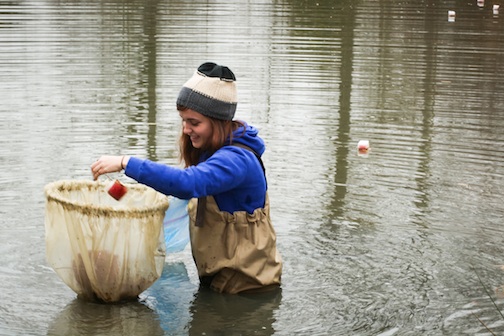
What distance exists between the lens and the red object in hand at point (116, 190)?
5367 mm

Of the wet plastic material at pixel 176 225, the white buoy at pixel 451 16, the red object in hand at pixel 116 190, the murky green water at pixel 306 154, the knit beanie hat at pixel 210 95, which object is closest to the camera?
the knit beanie hat at pixel 210 95

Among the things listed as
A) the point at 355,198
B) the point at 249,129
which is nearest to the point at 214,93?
the point at 249,129

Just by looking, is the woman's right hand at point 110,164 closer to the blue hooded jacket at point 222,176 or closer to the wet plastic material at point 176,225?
the blue hooded jacket at point 222,176

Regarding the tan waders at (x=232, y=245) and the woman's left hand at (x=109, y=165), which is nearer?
the woman's left hand at (x=109, y=165)

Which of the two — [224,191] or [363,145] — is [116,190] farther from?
[363,145]

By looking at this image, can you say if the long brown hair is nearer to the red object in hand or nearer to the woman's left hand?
the red object in hand

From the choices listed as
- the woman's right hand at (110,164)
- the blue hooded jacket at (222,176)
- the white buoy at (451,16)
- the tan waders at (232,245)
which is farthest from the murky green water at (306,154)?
the white buoy at (451,16)

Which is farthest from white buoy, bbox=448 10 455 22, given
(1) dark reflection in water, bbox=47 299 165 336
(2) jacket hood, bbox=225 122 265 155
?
(1) dark reflection in water, bbox=47 299 165 336

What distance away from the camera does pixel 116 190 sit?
17.7ft

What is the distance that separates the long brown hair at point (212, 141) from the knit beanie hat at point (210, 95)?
50mm

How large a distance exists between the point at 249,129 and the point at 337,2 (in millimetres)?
18873

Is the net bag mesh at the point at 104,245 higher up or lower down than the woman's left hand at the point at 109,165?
lower down

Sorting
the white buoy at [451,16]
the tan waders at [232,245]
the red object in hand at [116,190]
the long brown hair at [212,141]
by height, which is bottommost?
the tan waders at [232,245]

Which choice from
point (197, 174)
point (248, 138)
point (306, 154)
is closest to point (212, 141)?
point (248, 138)
